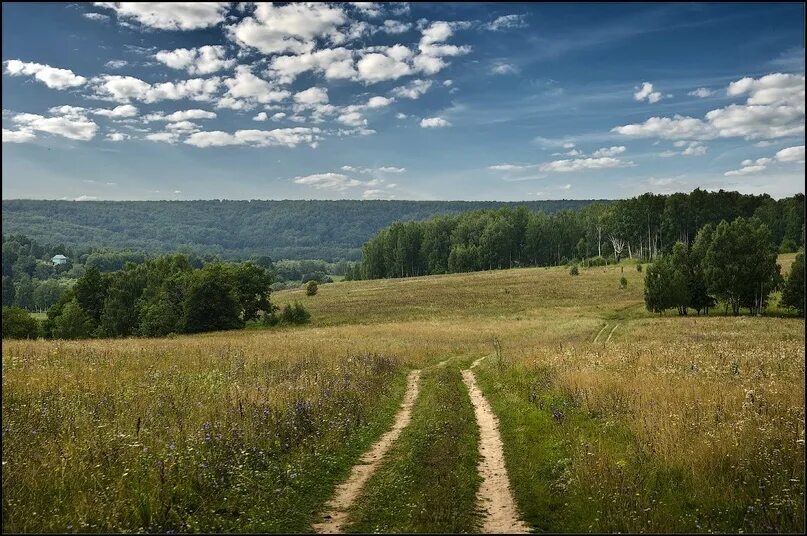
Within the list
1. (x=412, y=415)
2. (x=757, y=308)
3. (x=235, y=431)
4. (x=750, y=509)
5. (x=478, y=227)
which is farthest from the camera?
(x=478, y=227)

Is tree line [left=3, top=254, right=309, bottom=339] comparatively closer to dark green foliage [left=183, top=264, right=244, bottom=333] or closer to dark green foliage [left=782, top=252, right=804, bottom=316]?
dark green foliage [left=183, top=264, right=244, bottom=333]

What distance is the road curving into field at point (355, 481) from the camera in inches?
303

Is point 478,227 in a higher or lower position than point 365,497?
higher

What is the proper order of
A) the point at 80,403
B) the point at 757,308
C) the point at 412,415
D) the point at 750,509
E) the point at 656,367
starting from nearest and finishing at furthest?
the point at 750,509, the point at 80,403, the point at 412,415, the point at 656,367, the point at 757,308

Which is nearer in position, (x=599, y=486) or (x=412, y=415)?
(x=599, y=486)

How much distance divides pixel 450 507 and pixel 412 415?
766cm

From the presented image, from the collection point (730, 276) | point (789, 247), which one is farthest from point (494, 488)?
point (789, 247)

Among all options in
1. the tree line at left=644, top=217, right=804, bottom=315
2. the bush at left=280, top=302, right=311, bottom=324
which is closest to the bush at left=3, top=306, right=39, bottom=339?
the bush at left=280, top=302, right=311, bottom=324

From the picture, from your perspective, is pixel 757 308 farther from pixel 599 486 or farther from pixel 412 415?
pixel 599 486

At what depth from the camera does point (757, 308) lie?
62.3 m

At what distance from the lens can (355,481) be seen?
9648mm

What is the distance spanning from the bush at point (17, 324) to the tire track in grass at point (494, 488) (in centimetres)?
5822

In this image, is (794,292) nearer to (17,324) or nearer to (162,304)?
(162,304)

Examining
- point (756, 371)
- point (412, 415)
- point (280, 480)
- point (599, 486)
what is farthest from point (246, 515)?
point (756, 371)
